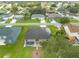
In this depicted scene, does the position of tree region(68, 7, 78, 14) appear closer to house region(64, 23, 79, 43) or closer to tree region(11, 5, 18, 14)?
house region(64, 23, 79, 43)

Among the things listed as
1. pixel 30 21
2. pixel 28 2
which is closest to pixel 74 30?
pixel 30 21

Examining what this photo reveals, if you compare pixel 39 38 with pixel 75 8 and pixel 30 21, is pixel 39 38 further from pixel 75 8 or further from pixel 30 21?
pixel 75 8

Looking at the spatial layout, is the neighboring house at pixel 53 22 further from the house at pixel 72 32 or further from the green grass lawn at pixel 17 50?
the green grass lawn at pixel 17 50

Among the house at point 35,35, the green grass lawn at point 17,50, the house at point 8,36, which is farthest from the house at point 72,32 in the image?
the house at point 8,36

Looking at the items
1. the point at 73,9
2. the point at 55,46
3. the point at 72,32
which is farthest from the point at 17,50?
the point at 73,9

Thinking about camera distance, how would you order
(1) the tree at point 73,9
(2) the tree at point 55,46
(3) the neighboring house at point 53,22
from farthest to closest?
(1) the tree at point 73,9 < (3) the neighboring house at point 53,22 < (2) the tree at point 55,46
